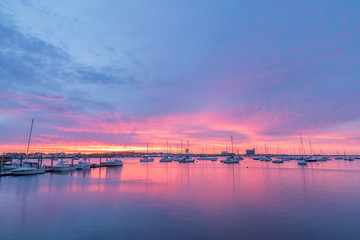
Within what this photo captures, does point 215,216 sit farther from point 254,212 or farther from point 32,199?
point 32,199

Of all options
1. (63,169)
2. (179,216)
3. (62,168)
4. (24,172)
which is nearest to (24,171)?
(24,172)

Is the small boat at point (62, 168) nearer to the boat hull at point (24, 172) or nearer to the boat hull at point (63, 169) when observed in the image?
the boat hull at point (63, 169)

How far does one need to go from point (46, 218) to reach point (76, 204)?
15.6ft

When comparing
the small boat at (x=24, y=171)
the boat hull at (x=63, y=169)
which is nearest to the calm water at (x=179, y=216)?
the small boat at (x=24, y=171)

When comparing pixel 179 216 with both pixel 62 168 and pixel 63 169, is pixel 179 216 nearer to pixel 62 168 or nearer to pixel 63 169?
pixel 62 168

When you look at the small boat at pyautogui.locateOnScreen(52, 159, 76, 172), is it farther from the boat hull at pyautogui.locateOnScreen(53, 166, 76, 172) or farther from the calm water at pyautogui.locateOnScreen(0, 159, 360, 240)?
the calm water at pyautogui.locateOnScreen(0, 159, 360, 240)

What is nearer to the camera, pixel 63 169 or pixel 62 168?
pixel 62 168

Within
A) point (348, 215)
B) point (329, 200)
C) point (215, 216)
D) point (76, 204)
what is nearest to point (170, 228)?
A: point (215, 216)

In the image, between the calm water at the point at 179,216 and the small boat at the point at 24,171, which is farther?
the small boat at the point at 24,171

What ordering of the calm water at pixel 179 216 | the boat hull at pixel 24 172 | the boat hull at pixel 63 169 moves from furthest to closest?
1. the boat hull at pixel 63 169
2. the boat hull at pixel 24 172
3. the calm water at pixel 179 216

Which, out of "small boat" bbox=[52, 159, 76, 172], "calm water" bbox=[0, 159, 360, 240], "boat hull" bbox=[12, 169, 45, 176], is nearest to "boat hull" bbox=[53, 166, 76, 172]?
"small boat" bbox=[52, 159, 76, 172]

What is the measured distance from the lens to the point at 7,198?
24031 mm

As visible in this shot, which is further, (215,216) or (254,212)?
(254,212)

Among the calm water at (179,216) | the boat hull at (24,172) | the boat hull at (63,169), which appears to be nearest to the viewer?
the calm water at (179,216)
